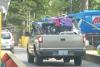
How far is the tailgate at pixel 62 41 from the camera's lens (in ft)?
71.8

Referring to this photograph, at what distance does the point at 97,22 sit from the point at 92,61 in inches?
413

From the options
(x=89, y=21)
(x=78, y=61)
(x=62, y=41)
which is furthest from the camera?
(x=89, y=21)

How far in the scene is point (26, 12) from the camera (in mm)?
65438

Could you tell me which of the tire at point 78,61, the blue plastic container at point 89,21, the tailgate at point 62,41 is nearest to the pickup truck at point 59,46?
the tailgate at point 62,41

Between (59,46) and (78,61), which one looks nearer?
(59,46)

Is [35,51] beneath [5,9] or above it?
beneath

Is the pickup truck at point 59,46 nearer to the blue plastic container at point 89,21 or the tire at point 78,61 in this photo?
the tire at point 78,61

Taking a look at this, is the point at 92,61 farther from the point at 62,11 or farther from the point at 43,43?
the point at 62,11

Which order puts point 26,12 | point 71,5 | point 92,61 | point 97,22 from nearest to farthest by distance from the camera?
point 92,61 < point 97,22 < point 71,5 < point 26,12

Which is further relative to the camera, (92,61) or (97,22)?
(97,22)

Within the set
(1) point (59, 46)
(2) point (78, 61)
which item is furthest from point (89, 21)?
(1) point (59, 46)

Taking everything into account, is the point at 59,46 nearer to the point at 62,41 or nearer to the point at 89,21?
the point at 62,41

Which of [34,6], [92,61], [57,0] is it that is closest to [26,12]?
[34,6]

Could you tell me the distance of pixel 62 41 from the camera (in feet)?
72.3
